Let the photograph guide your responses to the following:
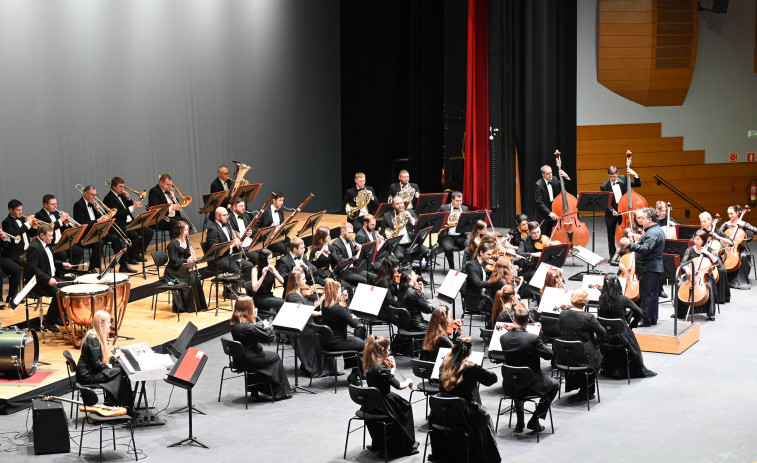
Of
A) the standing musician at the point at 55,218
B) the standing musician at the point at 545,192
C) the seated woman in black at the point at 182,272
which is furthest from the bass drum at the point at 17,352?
the standing musician at the point at 545,192

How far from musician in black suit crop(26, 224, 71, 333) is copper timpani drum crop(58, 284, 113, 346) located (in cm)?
51

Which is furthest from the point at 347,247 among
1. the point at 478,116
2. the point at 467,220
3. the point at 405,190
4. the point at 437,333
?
the point at 478,116

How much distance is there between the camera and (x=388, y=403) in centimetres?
816

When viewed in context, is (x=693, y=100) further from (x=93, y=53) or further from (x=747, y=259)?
(x=93, y=53)

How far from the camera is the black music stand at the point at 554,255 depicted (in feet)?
39.2

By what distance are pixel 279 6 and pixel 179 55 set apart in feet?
8.98

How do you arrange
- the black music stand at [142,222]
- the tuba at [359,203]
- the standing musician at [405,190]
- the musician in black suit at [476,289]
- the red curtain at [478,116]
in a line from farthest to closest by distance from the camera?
the red curtain at [478,116], the standing musician at [405,190], the tuba at [359,203], the black music stand at [142,222], the musician in black suit at [476,289]

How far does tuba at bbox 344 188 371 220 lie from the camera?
15.0 metres

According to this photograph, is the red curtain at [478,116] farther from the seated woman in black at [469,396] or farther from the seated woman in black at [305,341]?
the seated woman in black at [469,396]

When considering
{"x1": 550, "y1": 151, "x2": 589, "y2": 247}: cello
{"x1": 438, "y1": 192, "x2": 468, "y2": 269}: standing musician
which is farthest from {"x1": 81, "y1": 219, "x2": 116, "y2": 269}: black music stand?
{"x1": 550, "y1": 151, "x2": 589, "y2": 247}: cello

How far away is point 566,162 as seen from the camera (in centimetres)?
1870

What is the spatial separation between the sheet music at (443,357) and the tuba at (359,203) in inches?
267

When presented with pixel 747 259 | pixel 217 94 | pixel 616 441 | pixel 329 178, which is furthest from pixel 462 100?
pixel 616 441

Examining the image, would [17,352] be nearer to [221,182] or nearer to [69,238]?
[69,238]
